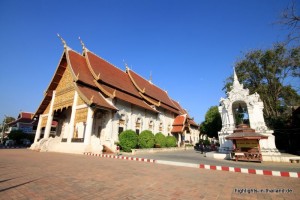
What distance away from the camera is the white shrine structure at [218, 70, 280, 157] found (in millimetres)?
14172

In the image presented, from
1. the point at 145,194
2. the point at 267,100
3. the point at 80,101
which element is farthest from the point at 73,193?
the point at 267,100

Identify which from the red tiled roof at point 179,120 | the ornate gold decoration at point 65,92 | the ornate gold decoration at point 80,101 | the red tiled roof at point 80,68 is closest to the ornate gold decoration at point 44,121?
the ornate gold decoration at point 65,92

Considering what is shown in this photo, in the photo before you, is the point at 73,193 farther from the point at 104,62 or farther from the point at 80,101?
the point at 104,62

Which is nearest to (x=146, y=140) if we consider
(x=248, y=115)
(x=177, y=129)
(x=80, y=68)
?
(x=248, y=115)

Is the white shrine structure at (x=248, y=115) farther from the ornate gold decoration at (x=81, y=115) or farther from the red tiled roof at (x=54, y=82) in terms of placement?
the red tiled roof at (x=54, y=82)

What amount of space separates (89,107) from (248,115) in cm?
1401

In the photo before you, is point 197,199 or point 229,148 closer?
point 197,199

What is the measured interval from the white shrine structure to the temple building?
9.92 meters

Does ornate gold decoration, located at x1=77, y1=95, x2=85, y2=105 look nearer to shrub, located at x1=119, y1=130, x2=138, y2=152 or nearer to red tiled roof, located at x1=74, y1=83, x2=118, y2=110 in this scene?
red tiled roof, located at x1=74, y1=83, x2=118, y2=110

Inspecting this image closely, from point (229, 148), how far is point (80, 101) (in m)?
14.3

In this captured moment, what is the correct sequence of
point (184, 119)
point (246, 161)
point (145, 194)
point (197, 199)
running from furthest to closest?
point (184, 119) → point (246, 161) → point (145, 194) → point (197, 199)

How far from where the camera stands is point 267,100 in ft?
81.1

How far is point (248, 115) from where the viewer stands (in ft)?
51.2

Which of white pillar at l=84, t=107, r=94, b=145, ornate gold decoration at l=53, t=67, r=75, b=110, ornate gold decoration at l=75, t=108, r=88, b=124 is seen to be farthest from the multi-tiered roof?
ornate gold decoration at l=75, t=108, r=88, b=124
